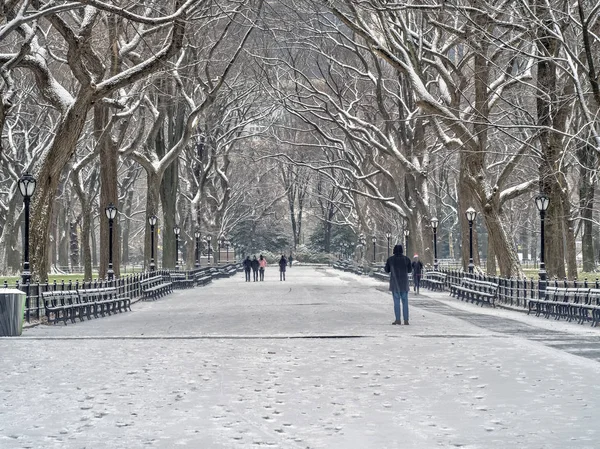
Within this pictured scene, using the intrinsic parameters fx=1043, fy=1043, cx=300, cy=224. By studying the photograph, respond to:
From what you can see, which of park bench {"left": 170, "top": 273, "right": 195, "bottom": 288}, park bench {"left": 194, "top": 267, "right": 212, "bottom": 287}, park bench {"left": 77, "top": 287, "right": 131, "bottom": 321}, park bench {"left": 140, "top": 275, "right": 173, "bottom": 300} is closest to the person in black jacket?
park bench {"left": 77, "top": 287, "right": 131, "bottom": 321}

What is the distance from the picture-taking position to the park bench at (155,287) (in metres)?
39.1

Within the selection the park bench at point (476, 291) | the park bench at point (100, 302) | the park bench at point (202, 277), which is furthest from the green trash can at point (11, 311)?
the park bench at point (202, 277)

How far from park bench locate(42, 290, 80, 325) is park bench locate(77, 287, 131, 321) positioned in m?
0.28

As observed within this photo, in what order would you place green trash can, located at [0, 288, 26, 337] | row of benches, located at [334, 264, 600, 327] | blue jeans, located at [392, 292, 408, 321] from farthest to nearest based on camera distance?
1. row of benches, located at [334, 264, 600, 327]
2. blue jeans, located at [392, 292, 408, 321]
3. green trash can, located at [0, 288, 26, 337]

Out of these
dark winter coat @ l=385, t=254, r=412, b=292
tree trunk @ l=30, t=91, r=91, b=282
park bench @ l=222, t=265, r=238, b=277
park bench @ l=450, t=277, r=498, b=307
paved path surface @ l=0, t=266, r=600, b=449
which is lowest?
paved path surface @ l=0, t=266, r=600, b=449

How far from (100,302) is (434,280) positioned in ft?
76.4

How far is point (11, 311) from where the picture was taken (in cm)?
2033

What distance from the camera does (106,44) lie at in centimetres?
3400

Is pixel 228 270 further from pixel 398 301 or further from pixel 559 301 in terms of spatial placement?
pixel 398 301

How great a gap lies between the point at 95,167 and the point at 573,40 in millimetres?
34672

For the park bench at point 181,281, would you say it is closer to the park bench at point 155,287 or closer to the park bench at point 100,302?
the park bench at point 155,287

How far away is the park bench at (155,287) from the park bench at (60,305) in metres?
12.1

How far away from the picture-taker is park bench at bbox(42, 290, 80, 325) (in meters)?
24.1

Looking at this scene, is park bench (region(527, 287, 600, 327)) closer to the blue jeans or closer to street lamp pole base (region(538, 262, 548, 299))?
street lamp pole base (region(538, 262, 548, 299))
